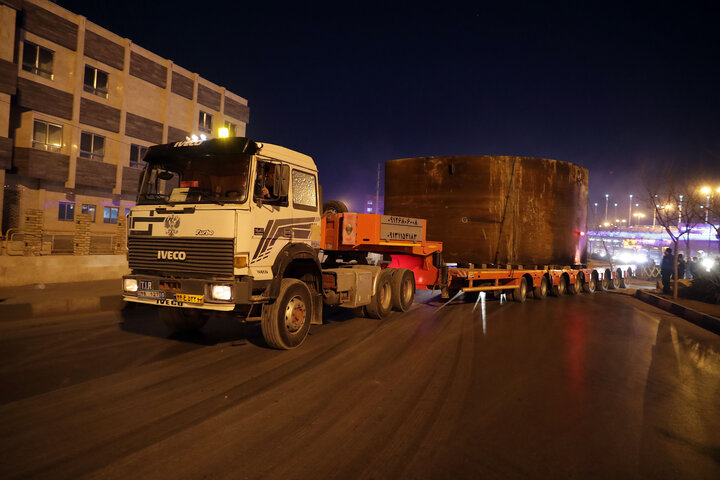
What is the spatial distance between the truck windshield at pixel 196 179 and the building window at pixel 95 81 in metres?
24.2

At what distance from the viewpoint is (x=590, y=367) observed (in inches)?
246

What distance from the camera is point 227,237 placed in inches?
232

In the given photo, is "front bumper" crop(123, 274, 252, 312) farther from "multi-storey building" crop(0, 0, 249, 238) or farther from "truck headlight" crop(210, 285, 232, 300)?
"multi-storey building" crop(0, 0, 249, 238)

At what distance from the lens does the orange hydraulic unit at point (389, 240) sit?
30.4 ft

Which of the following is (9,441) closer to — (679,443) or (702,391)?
(679,443)

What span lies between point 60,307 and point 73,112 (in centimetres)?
1969

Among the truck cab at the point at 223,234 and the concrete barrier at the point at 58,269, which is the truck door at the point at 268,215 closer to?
the truck cab at the point at 223,234

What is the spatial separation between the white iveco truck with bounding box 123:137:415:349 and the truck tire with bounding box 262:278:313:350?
0.02 m

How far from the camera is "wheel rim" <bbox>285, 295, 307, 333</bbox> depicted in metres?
6.80

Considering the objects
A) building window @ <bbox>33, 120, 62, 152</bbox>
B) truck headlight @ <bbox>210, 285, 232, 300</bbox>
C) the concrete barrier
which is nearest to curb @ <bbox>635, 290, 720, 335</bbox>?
truck headlight @ <bbox>210, 285, 232, 300</bbox>

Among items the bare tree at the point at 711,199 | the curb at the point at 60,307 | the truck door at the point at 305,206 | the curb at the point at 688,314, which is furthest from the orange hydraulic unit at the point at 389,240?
the bare tree at the point at 711,199

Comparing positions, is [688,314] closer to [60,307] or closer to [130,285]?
[130,285]

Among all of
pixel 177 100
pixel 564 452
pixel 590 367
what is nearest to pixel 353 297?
pixel 590 367

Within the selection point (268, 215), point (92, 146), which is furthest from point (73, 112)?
point (268, 215)
